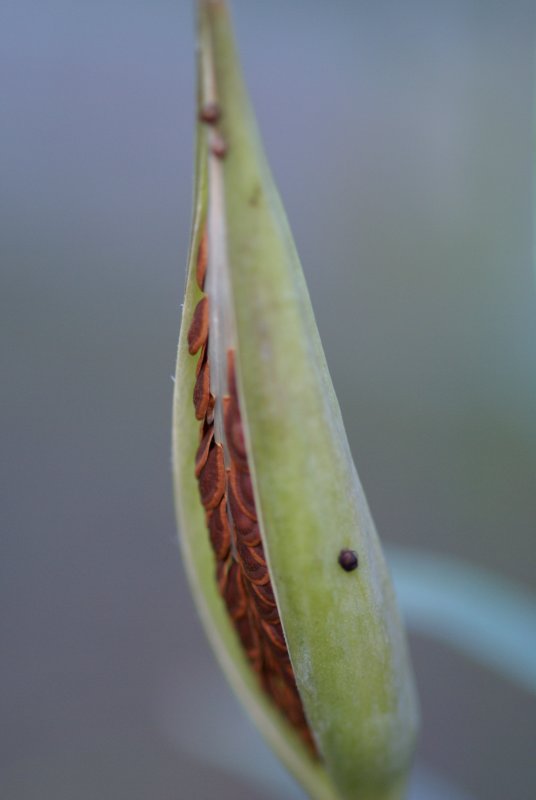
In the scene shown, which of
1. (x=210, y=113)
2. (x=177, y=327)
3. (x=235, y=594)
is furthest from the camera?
(x=177, y=327)

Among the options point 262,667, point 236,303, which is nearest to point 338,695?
point 262,667

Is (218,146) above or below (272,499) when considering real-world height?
above

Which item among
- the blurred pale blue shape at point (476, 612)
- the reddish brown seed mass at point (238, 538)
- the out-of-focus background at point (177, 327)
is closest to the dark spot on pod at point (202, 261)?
the reddish brown seed mass at point (238, 538)

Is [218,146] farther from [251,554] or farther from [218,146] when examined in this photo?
[251,554]

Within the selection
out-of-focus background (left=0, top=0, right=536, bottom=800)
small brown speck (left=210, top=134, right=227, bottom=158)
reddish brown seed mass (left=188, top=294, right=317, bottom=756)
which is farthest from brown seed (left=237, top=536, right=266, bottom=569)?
out-of-focus background (left=0, top=0, right=536, bottom=800)

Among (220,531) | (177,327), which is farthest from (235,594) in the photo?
(177,327)

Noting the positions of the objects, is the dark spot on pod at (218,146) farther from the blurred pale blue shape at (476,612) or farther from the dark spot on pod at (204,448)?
the blurred pale blue shape at (476,612)

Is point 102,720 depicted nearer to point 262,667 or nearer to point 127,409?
point 127,409
